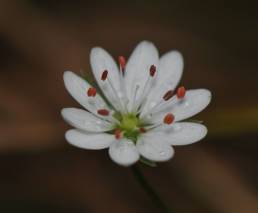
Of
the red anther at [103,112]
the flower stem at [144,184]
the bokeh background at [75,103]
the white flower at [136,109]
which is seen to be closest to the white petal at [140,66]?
the white flower at [136,109]

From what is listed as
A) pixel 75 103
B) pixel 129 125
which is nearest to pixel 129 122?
pixel 129 125

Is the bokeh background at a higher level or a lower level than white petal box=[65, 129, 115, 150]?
higher

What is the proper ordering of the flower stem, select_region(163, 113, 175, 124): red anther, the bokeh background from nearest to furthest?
the flower stem, select_region(163, 113, 175, 124): red anther, the bokeh background

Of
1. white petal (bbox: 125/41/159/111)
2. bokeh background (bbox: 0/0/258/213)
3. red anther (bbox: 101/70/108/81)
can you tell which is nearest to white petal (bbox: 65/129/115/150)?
red anther (bbox: 101/70/108/81)

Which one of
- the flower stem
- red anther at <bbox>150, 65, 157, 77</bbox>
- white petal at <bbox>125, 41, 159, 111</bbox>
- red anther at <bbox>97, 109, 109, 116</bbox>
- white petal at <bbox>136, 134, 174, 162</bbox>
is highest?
white petal at <bbox>125, 41, 159, 111</bbox>

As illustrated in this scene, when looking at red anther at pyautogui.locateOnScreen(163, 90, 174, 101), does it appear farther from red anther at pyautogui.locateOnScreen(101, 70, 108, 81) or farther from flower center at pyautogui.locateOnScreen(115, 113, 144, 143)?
red anther at pyautogui.locateOnScreen(101, 70, 108, 81)

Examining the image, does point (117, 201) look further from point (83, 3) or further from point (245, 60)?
point (83, 3)

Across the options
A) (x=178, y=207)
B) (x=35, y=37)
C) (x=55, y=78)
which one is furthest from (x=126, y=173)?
(x=35, y=37)
